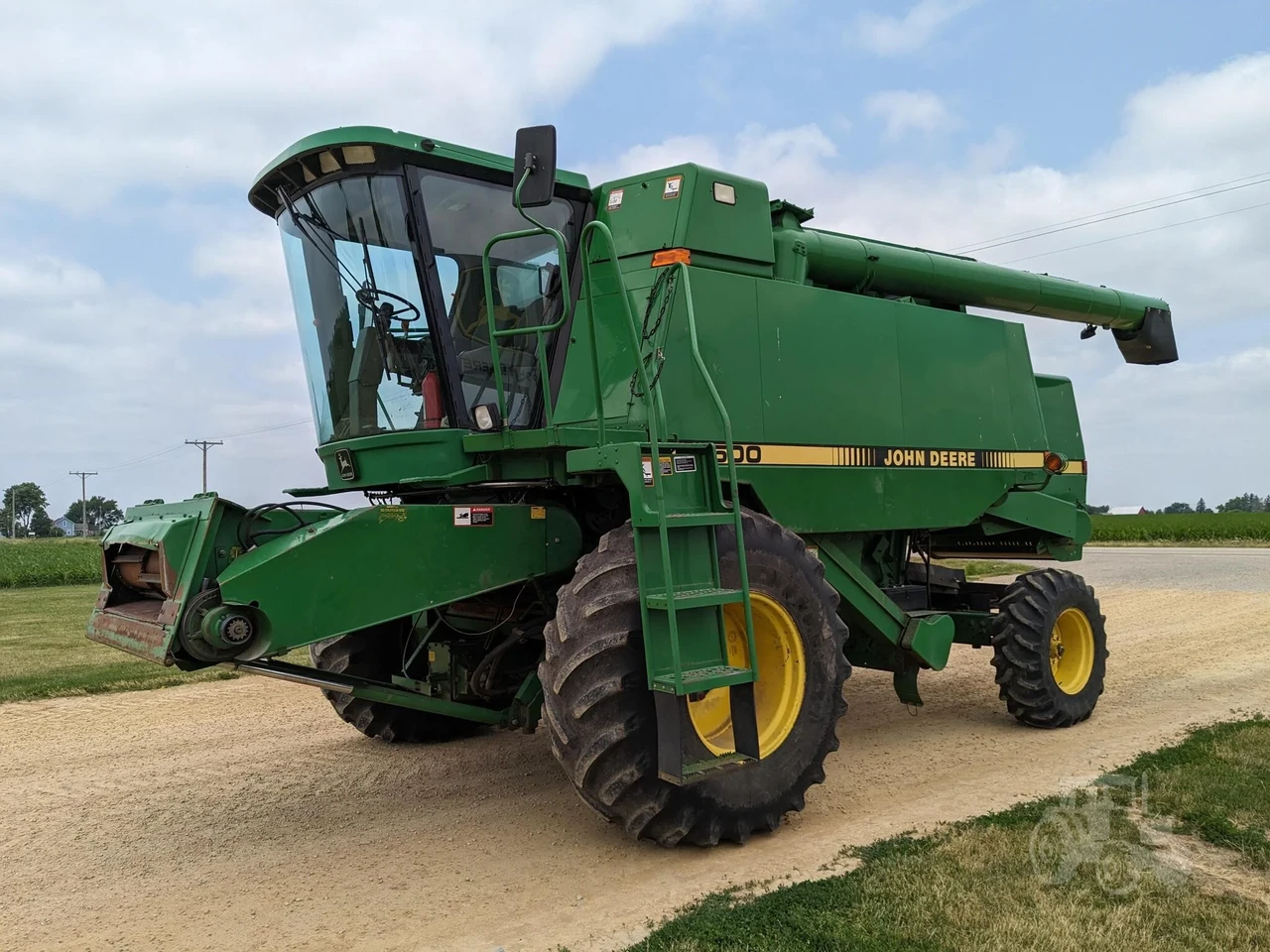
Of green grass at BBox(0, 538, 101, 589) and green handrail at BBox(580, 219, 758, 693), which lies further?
green grass at BBox(0, 538, 101, 589)

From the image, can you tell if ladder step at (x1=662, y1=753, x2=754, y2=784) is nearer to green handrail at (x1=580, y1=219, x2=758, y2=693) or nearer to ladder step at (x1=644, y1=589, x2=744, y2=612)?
green handrail at (x1=580, y1=219, x2=758, y2=693)

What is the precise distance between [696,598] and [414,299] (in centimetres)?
219

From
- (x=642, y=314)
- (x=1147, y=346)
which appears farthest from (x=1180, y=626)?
(x=642, y=314)

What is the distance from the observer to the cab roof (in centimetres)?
497

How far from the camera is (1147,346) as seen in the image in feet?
31.5

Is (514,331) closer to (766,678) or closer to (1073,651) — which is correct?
(766,678)

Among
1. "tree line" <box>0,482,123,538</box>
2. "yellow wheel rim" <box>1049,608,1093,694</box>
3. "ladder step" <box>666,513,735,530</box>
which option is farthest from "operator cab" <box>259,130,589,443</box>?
"tree line" <box>0,482,123,538</box>

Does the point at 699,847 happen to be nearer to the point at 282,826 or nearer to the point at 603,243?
the point at 282,826

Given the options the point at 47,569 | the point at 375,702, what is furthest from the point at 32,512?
the point at 375,702

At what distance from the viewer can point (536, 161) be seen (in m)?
4.18

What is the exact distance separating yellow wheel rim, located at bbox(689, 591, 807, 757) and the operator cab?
160 centimetres

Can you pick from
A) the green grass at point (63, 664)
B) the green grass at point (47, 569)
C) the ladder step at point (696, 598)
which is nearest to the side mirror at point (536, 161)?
the ladder step at point (696, 598)

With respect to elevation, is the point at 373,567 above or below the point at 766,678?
above
